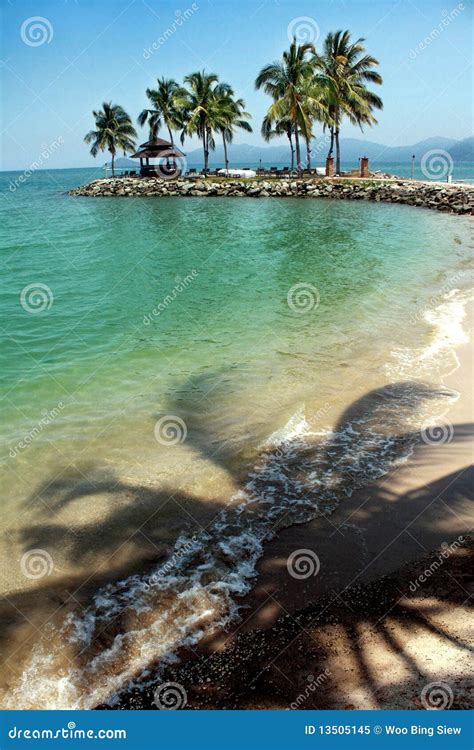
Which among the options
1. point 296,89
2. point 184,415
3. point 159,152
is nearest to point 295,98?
point 296,89

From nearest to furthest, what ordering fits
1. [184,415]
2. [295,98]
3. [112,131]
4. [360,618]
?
1. [360,618]
2. [184,415]
3. [295,98]
4. [112,131]

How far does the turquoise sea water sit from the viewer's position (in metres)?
5.34

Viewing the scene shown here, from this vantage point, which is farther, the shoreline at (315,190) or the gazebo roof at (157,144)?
the gazebo roof at (157,144)

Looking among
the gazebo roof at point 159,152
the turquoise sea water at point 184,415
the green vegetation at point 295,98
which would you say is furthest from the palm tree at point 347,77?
the turquoise sea water at point 184,415

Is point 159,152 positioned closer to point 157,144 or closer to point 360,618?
point 157,144

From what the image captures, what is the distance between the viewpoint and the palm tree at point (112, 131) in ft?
227

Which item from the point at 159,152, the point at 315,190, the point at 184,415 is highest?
the point at 159,152

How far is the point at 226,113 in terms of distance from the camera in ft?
195

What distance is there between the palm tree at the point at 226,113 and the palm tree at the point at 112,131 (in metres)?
15.4

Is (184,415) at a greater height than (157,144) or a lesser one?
lesser

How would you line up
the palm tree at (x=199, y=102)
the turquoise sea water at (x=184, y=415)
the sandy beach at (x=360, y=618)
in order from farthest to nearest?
1. the palm tree at (x=199, y=102)
2. the turquoise sea water at (x=184, y=415)
3. the sandy beach at (x=360, y=618)

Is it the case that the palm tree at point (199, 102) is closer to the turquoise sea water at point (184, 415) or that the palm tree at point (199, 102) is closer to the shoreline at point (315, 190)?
the shoreline at point (315, 190)

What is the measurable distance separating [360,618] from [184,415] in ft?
16.7

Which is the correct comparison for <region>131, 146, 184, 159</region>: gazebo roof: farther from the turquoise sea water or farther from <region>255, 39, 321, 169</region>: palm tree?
the turquoise sea water
